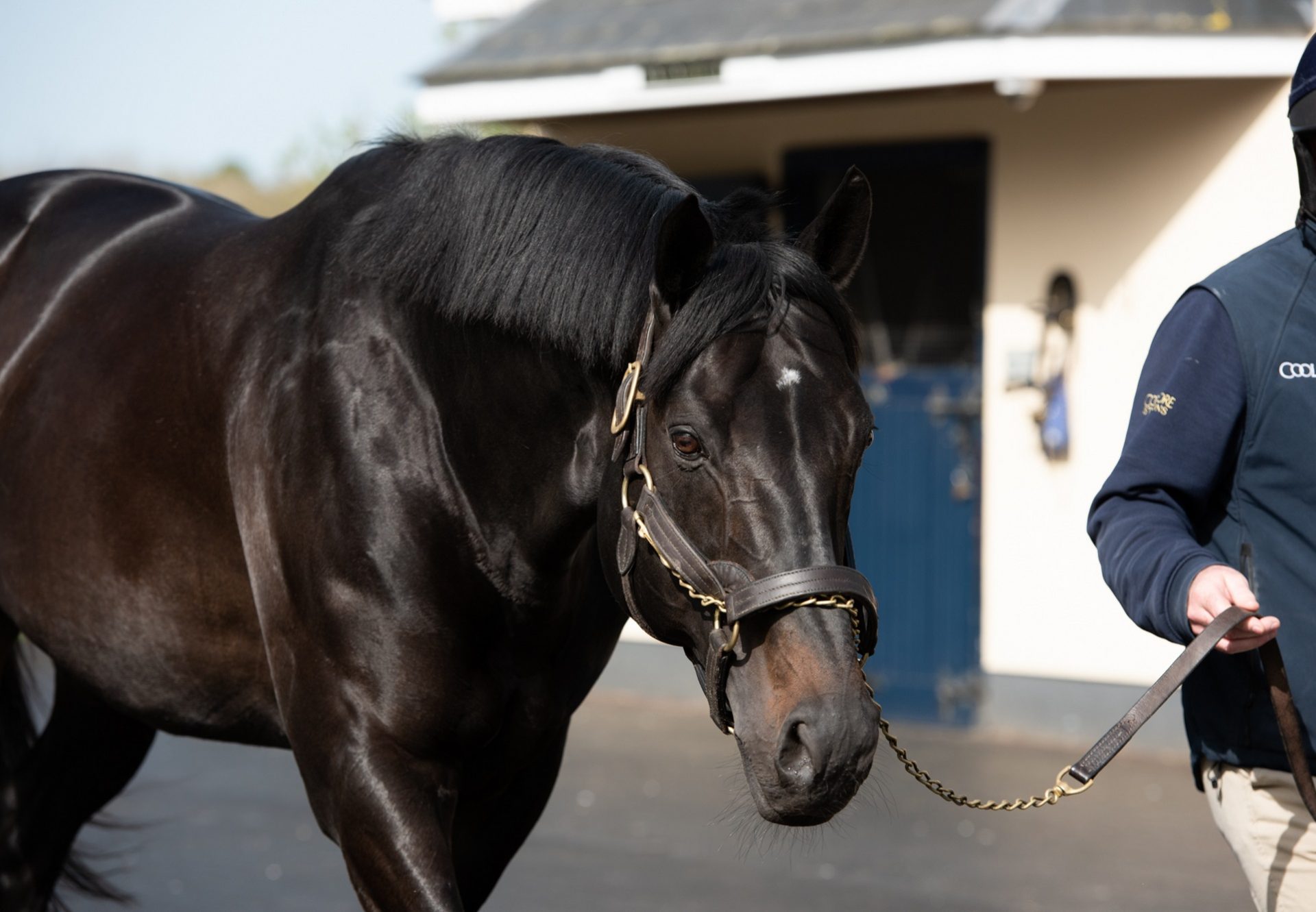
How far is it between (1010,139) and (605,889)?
4.12 m

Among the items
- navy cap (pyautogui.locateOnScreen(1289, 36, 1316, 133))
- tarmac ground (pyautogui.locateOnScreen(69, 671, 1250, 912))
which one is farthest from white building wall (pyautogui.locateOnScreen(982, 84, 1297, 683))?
navy cap (pyautogui.locateOnScreen(1289, 36, 1316, 133))

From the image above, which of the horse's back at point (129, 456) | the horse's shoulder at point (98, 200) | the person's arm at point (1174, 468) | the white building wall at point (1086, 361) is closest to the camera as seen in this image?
the person's arm at point (1174, 468)

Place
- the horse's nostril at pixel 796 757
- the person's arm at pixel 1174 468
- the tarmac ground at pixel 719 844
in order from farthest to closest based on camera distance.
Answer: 1. the tarmac ground at pixel 719 844
2. the person's arm at pixel 1174 468
3. the horse's nostril at pixel 796 757

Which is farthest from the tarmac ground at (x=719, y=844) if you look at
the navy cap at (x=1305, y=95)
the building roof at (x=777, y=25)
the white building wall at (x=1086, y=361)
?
the building roof at (x=777, y=25)

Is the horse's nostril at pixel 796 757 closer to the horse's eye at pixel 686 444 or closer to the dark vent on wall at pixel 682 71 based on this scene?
the horse's eye at pixel 686 444

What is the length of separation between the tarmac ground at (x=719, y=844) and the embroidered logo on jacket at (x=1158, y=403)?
1981 mm

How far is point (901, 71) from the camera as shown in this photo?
6.21 m

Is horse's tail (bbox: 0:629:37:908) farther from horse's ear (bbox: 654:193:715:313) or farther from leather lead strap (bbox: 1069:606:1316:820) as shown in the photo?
leather lead strap (bbox: 1069:606:1316:820)

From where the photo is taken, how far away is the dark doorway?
7.16m

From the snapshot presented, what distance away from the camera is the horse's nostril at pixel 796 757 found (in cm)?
194

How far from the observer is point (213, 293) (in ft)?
9.50

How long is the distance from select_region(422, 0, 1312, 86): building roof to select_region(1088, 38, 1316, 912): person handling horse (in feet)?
12.8

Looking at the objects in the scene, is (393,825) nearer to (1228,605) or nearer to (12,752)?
(1228,605)

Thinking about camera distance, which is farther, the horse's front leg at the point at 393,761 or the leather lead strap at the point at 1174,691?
the horse's front leg at the point at 393,761
